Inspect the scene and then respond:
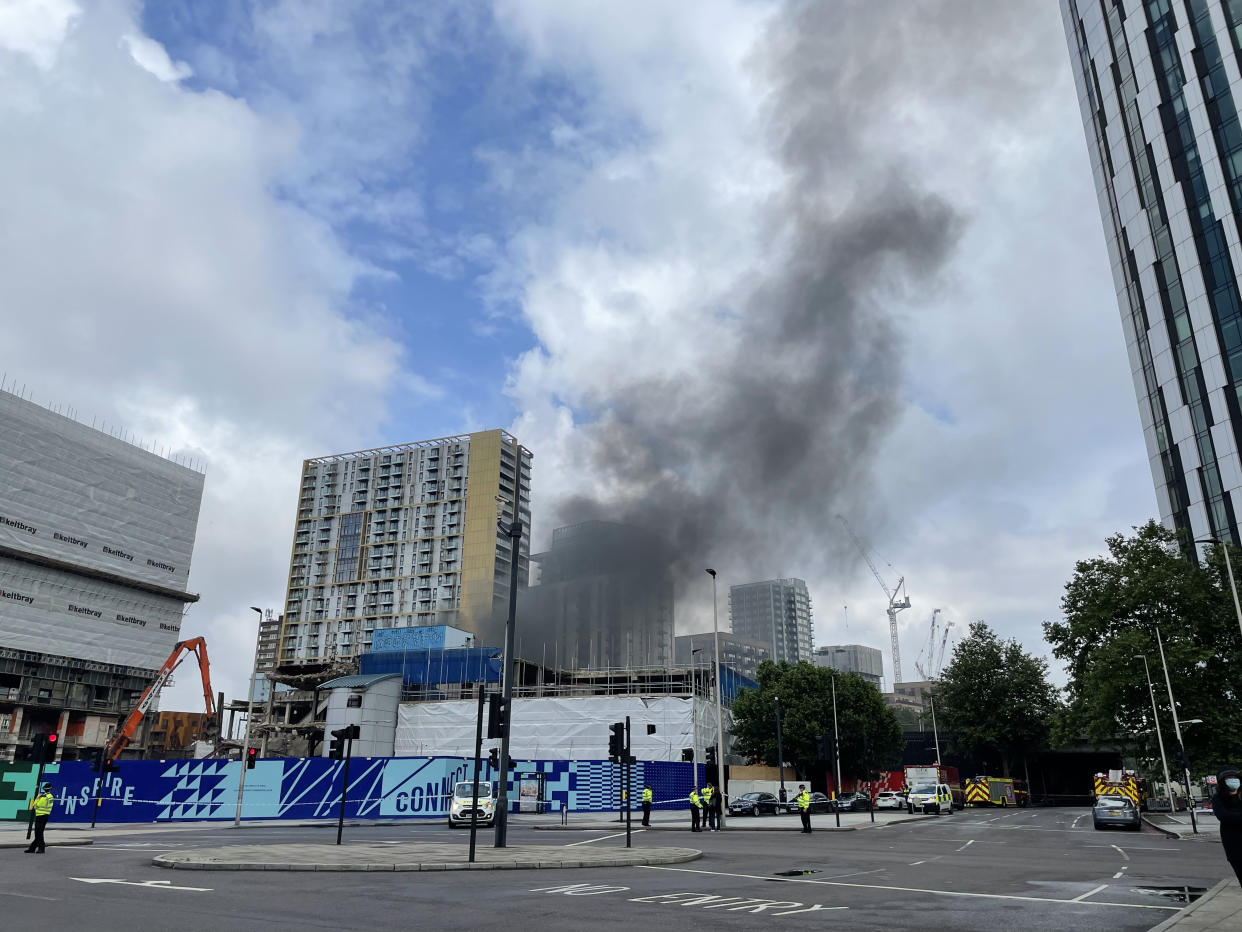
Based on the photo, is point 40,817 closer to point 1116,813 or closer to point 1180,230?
point 1116,813

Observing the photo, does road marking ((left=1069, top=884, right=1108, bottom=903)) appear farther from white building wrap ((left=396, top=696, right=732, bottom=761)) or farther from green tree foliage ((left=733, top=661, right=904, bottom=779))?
green tree foliage ((left=733, top=661, right=904, bottom=779))

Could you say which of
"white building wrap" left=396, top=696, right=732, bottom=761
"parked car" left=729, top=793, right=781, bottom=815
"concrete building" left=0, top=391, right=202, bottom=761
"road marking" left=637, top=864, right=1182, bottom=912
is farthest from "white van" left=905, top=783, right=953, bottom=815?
"concrete building" left=0, top=391, right=202, bottom=761

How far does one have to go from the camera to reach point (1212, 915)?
1024 cm

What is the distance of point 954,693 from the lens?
93438 millimetres

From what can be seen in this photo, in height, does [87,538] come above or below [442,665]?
above

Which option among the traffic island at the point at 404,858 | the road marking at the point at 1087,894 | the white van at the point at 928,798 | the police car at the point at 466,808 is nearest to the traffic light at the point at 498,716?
the traffic island at the point at 404,858

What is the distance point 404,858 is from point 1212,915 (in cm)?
1566

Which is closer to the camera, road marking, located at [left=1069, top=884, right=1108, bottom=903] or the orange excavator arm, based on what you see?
road marking, located at [left=1069, top=884, right=1108, bottom=903]

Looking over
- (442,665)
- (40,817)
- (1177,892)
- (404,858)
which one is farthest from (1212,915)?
(442,665)

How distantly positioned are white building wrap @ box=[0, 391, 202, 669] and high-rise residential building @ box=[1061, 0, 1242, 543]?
4470 inches

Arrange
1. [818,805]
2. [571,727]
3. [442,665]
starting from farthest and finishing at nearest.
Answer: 1. [442,665]
2. [571,727]
3. [818,805]

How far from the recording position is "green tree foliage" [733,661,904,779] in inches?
A: 2758

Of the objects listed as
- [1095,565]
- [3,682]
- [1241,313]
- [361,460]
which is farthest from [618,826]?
[361,460]

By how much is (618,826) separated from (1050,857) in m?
20.0
